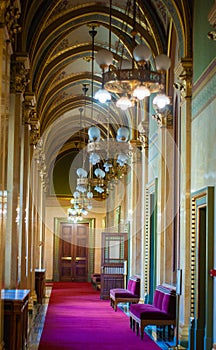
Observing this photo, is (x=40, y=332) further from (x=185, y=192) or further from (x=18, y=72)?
(x=18, y=72)

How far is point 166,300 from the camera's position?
12508 millimetres

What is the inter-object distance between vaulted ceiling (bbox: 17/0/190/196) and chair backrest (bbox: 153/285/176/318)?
4503 mm

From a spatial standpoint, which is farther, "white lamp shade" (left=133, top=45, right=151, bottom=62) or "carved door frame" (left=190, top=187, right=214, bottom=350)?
"carved door frame" (left=190, top=187, right=214, bottom=350)

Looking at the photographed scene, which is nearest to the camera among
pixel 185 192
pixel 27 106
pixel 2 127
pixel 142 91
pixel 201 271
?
pixel 142 91

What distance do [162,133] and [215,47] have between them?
16.4ft

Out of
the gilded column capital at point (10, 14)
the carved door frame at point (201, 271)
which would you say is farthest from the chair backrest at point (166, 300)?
the gilded column capital at point (10, 14)

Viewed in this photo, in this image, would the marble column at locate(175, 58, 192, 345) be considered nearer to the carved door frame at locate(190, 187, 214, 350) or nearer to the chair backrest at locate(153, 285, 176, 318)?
the carved door frame at locate(190, 187, 214, 350)

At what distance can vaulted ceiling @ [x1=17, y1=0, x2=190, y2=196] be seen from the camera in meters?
Result: 13.1

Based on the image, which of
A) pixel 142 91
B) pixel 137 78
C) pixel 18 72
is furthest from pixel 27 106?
pixel 142 91

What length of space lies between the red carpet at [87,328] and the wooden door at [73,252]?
41.3 feet

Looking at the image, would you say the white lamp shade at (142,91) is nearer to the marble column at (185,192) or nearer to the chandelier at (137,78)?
the chandelier at (137,78)

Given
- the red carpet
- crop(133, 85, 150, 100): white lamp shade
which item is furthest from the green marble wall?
the red carpet

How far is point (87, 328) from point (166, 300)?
2133 millimetres

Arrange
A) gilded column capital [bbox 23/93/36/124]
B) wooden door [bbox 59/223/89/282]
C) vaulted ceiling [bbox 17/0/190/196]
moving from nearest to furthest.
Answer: vaulted ceiling [bbox 17/0/190/196] < gilded column capital [bbox 23/93/36/124] < wooden door [bbox 59/223/89/282]
